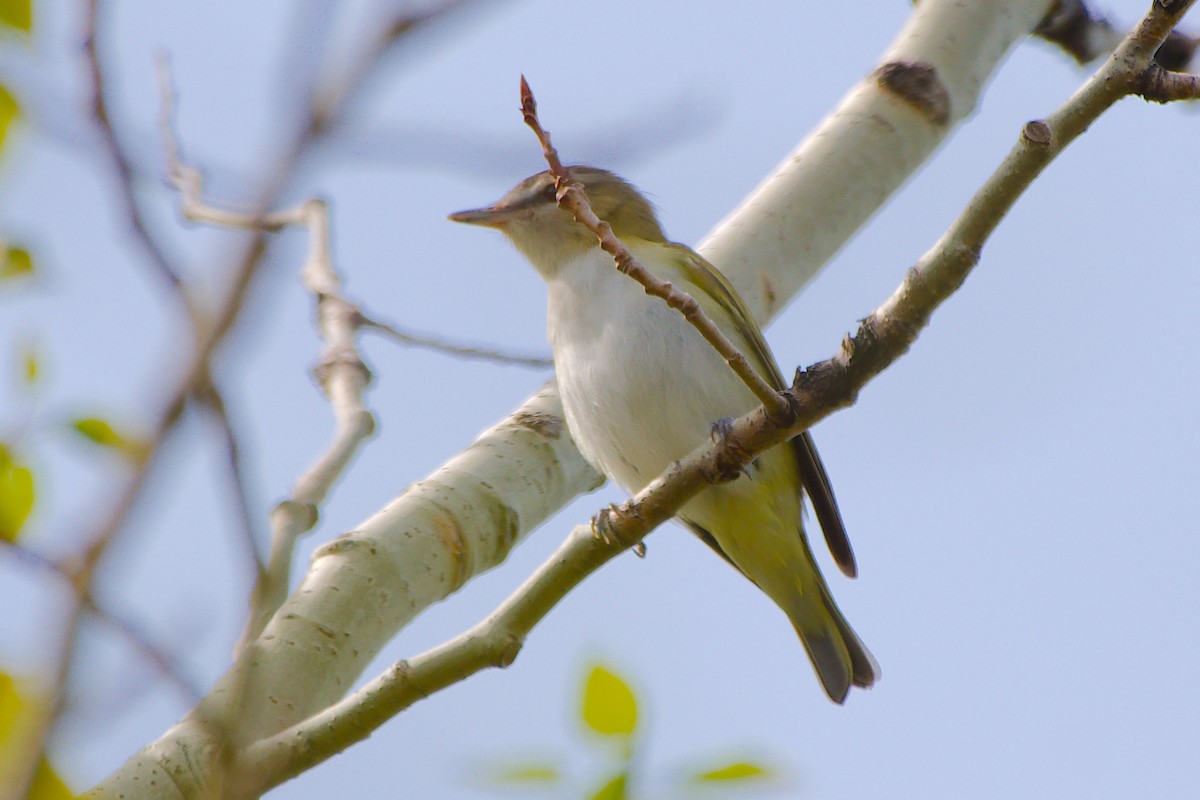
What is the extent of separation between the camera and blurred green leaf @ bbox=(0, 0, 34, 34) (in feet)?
5.16

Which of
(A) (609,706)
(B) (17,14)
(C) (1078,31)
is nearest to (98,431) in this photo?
(B) (17,14)

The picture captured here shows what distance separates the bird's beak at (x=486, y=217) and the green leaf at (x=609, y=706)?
10.3 feet

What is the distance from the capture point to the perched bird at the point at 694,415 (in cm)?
378

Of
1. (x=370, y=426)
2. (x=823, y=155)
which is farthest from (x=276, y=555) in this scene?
(x=823, y=155)

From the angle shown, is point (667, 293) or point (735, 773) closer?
point (735, 773)

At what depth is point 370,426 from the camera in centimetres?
381

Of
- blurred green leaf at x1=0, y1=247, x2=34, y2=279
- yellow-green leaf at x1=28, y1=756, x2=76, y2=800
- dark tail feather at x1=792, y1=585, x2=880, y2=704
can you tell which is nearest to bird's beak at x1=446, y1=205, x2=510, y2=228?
dark tail feather at x1=792, y1=585, x2=880, y2=704

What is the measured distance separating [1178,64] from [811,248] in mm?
1559

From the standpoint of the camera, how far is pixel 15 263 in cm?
223

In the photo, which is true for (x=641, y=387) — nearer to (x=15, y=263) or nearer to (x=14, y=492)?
(x=15, y=263)

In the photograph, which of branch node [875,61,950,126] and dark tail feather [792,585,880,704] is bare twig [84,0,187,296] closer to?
dark tail feather [792,585,880,704]

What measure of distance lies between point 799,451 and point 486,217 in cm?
161

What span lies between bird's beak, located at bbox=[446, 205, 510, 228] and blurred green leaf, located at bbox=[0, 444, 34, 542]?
9.21 feet

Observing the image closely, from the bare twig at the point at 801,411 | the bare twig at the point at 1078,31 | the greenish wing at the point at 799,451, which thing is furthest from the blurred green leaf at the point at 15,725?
the bare twig at the point at 1078,31
